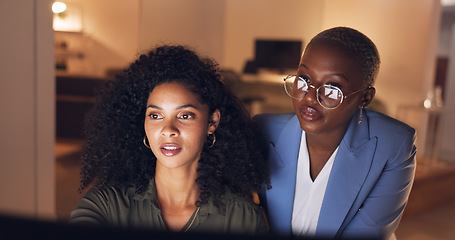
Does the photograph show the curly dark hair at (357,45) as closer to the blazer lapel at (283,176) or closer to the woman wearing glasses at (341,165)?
the woman wearing glasses at (341,165)

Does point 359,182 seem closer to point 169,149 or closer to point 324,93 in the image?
point 324,93

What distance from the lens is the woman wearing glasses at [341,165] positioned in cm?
142

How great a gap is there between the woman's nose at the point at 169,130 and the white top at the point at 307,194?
562 mm

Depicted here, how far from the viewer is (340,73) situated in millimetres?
1362

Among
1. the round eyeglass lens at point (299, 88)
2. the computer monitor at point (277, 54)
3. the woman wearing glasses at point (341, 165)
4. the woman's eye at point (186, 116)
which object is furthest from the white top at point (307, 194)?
Result: the computer monitor at point (277, 54)

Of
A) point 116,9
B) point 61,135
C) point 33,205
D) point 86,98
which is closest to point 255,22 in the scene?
point 116,9

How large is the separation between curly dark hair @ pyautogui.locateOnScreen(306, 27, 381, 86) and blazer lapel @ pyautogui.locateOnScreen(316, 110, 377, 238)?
234mm

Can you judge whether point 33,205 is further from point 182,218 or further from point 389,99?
point 389,99

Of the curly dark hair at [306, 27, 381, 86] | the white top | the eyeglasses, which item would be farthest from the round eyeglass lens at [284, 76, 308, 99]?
the white top

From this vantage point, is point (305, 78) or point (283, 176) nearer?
point (305, 78)

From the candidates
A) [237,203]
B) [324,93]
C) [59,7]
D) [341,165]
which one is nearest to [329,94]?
[324,93]

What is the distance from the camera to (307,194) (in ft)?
5.10

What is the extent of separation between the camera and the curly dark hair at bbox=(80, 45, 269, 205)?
4.43 ft

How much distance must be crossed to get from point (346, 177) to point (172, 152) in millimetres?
661
